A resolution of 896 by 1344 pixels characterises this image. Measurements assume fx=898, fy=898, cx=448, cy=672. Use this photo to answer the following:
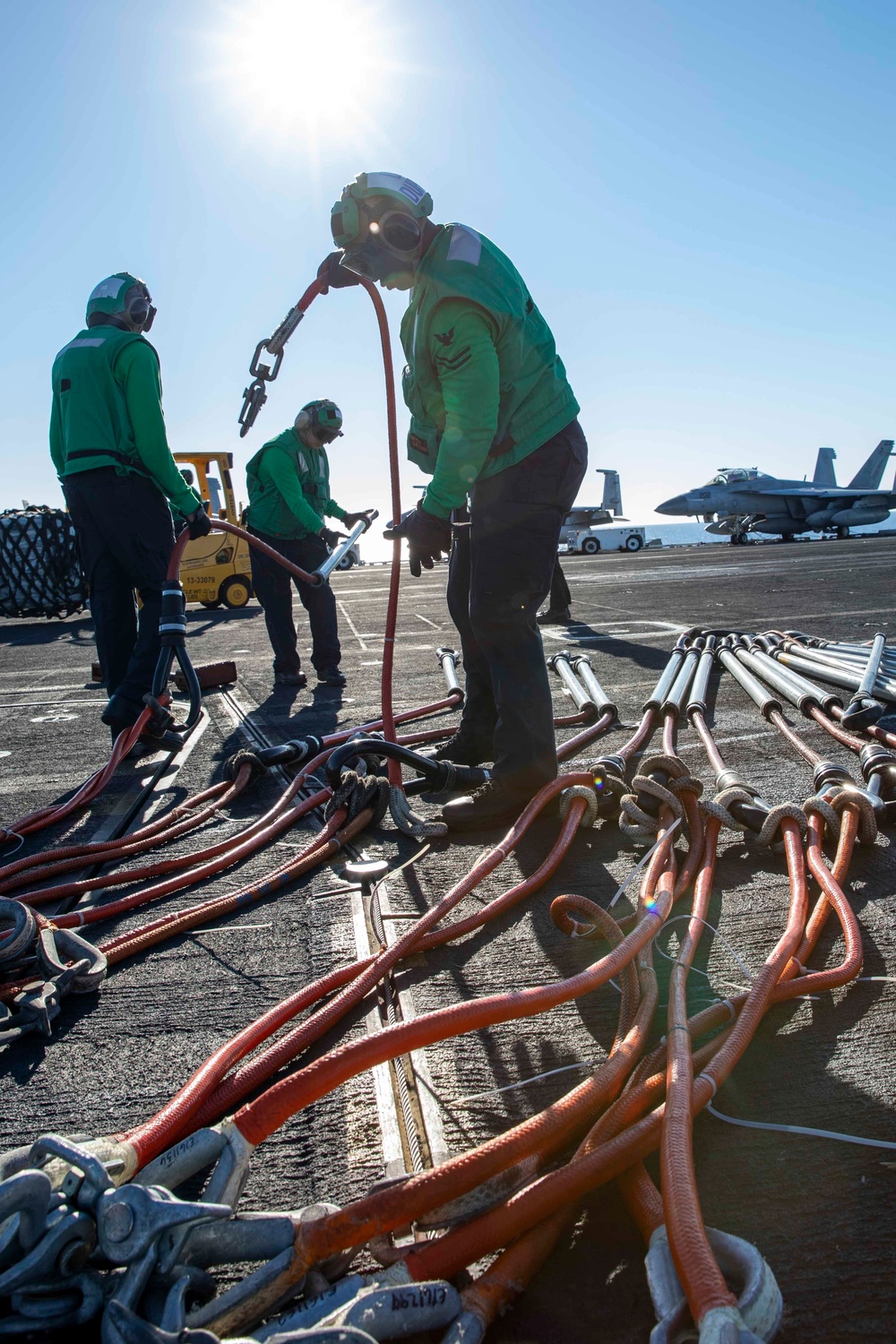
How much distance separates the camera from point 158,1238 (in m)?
1.05

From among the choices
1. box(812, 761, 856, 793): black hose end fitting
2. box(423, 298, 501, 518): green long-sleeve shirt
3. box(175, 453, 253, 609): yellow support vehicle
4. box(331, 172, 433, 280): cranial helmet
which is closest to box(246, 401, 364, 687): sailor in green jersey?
box(331, 172, 433, 280): cranial helmet

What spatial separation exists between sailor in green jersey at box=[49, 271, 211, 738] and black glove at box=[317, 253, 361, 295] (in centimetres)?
156

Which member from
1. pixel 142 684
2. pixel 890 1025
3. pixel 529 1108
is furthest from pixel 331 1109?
pixel 142 684

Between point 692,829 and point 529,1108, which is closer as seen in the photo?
point 529,1108

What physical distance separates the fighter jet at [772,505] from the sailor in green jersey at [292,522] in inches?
1599

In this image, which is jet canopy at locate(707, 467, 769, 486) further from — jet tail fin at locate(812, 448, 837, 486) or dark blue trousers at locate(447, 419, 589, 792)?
dark blue trousers at locate(447, 419, 589, 792)

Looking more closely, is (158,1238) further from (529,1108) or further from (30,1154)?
(529,1108)

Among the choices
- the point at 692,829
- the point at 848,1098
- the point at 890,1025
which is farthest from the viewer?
the point at 692,829

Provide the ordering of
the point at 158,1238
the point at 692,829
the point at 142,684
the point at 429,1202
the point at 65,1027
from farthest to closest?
the point at 142,684
the point at 692,829
the point at 65,1027
the point at 429,1202
the point at 158,1238

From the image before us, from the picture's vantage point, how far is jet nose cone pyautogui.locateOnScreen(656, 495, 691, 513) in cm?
4519

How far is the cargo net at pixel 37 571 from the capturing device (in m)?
15.7

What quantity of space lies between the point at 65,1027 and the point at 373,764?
1.75m

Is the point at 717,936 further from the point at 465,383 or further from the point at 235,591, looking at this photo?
the point at 235,591

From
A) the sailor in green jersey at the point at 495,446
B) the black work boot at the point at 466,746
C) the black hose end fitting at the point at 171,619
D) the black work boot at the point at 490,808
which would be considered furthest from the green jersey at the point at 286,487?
the black work boot at the point at 490,808
